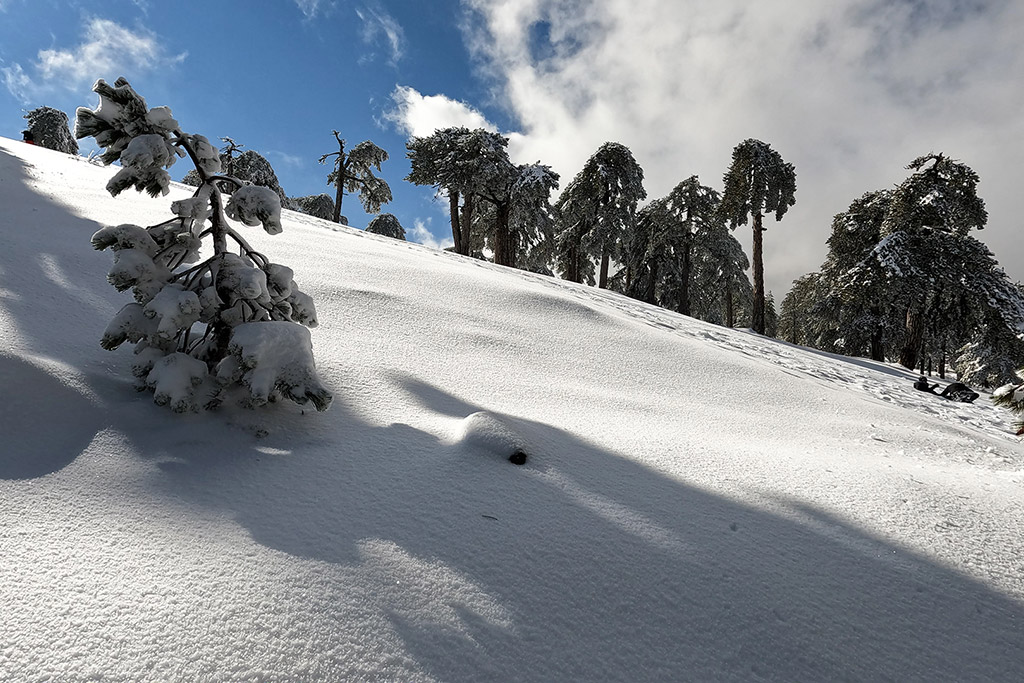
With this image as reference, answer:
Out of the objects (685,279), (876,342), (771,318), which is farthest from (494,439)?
(771,318)

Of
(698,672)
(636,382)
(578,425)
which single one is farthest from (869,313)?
(698,672)

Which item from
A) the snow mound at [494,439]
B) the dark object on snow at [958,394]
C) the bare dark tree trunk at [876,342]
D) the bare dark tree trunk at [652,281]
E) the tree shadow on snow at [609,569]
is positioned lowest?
the tree shadow on snow at [609,569]

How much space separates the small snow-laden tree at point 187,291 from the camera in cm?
242

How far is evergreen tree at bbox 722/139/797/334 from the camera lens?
18422 millimetres

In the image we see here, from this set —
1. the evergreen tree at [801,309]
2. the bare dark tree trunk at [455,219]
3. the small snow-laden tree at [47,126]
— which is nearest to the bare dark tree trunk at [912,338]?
the evergreen tree at [801,309]

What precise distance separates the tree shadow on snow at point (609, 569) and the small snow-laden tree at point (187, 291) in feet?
1.41

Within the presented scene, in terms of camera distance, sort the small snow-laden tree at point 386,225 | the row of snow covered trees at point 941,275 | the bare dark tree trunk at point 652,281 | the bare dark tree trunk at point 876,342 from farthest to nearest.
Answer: the small snow-laden tree at point 386,225
the bare dark tree trunk at point 652,281
the bare dark tree trunk at point 876,342
the row of snow covered trees at point 941,275

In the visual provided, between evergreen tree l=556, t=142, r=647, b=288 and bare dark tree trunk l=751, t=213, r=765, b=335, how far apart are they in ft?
18.1

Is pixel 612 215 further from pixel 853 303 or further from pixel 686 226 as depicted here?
pixel 853 303

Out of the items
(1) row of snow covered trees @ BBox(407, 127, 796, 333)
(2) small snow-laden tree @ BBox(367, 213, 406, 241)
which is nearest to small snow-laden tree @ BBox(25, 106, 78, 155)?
(2) small snow-laden tree @ BBox(367, 213, 406, 241)

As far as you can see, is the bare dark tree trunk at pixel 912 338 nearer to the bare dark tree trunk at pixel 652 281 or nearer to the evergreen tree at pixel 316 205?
the bare dark tree trunk at pixel 652 281

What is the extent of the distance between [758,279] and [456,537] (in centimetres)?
1875

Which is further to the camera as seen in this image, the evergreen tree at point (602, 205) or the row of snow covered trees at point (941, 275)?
the evergreen tree at point (602, 205)

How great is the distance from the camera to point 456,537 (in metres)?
1.86
